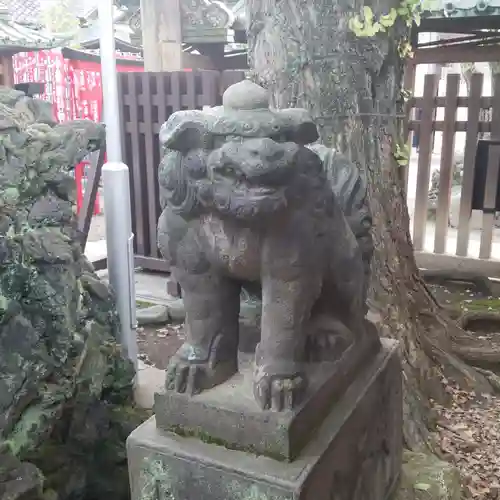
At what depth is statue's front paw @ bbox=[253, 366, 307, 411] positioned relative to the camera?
4.66 ft

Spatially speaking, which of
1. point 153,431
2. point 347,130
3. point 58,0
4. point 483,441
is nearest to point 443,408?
point 483,441

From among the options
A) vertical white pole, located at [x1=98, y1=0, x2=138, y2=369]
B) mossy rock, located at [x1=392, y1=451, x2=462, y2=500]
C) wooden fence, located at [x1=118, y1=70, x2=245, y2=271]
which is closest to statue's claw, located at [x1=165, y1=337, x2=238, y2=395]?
mossy rock, located at [x1=392, y1=451, x2=462, y2=500]

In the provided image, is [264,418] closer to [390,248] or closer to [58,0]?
[390,248]

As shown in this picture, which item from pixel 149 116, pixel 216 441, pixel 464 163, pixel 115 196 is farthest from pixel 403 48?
pixel 464 163

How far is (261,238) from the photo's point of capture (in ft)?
4.45

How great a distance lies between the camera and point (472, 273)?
536 centimetres

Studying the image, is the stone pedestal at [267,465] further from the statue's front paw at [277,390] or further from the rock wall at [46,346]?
the rock wall at [46,346]

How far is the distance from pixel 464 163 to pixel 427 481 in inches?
154

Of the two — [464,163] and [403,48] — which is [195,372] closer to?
[403,48]

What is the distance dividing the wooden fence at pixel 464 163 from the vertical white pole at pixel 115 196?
10.5 ft

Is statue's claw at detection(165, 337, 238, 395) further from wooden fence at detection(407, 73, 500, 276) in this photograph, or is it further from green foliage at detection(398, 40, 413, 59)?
wooden fence at detection(407, 73, 500, 276)

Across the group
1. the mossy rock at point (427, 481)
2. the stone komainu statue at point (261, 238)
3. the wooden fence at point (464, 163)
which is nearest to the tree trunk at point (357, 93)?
the mossy rock at point (427, 481)

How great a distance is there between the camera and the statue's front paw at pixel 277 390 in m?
1.42

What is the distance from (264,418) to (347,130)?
5.40 feet
